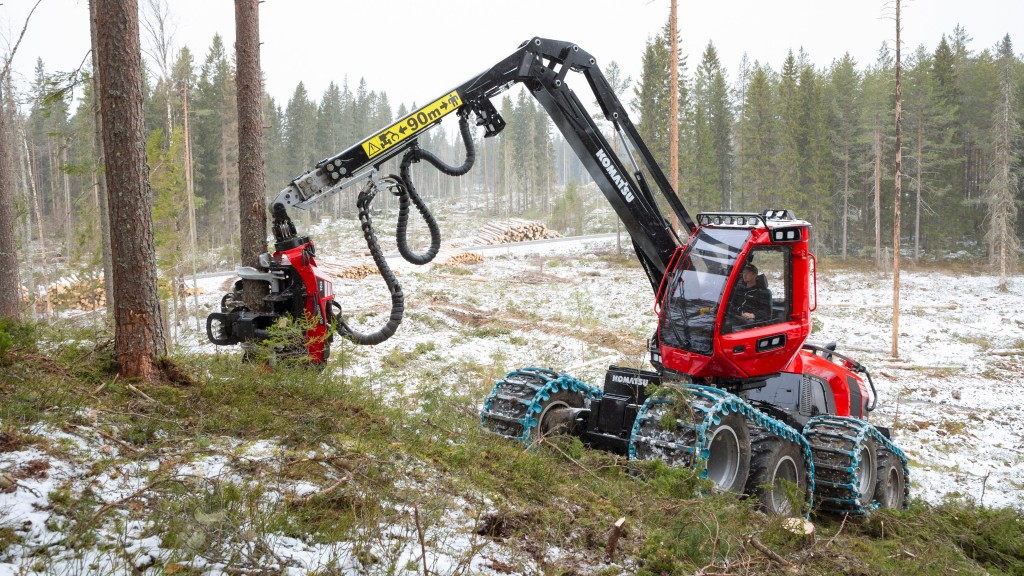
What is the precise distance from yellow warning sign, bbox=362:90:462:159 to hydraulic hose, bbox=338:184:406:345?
464mm

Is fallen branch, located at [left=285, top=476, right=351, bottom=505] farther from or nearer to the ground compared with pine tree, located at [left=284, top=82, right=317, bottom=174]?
nearer to the ground

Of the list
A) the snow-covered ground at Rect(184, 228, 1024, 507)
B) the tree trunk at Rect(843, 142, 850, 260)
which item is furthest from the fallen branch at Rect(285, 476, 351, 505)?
the tree trunk at Rect(843, 142, 850, 260)

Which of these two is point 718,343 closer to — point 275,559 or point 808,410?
point 808,410

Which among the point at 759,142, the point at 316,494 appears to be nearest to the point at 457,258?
the point at 759,142

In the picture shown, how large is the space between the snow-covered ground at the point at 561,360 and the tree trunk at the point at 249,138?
2.50m

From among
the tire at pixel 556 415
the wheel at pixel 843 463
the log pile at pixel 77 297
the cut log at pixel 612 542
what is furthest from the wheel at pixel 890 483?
the log pile at pixel 77 297

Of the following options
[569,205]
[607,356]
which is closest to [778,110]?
[569,205]

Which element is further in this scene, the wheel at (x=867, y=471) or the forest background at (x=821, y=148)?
the forest background at (x=821, y=148)

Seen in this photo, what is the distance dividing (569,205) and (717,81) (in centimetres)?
1995

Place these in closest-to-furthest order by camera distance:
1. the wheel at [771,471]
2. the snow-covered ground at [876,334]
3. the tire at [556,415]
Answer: the wheel at [771,471] < the tire at [556,415] < the snow-covered ground at [876,334]

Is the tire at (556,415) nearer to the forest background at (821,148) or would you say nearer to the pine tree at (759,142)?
the forest background at (821,148)

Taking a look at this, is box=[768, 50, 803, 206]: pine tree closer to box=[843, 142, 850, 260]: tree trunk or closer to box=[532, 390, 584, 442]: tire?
box=[843, 142, 850, 260]: tree trunk

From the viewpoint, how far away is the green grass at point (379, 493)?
3.66 meters

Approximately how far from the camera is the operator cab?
6.55m
